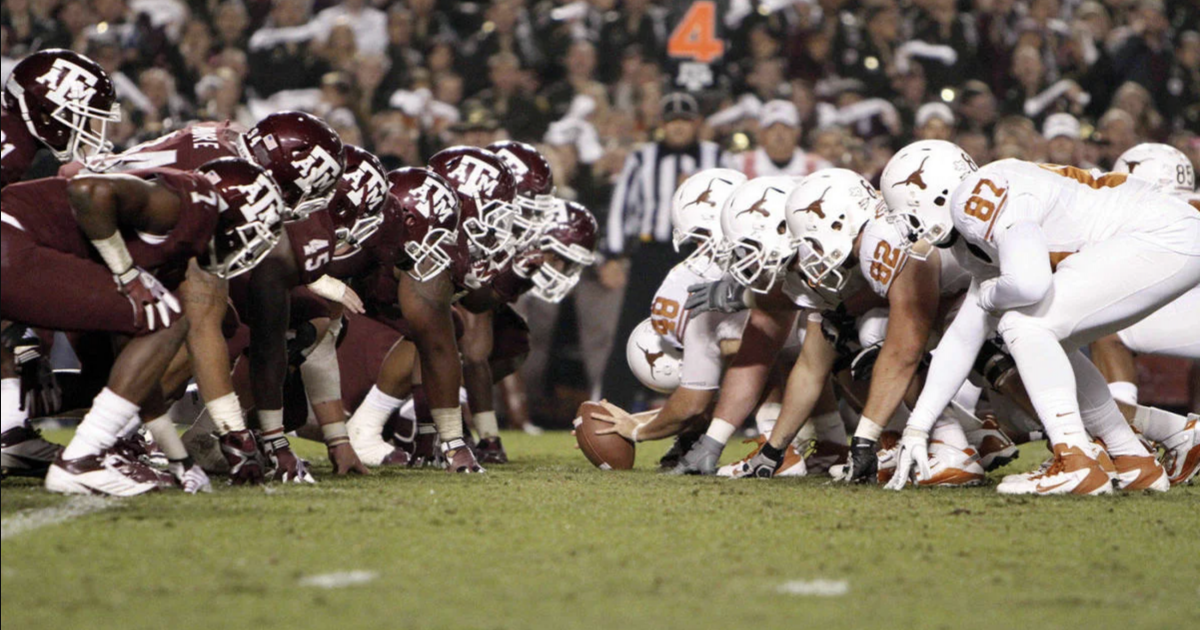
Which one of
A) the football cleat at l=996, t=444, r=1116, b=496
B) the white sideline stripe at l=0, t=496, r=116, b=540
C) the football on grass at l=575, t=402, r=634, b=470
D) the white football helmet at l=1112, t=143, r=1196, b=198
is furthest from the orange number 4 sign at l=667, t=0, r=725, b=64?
the white sideline stripe at l=0, t=496, r=116, b=540

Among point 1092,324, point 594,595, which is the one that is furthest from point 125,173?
point 1092,324

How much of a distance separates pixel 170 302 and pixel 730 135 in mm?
8171

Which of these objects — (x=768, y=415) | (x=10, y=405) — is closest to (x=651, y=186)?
(x=768, y=415)

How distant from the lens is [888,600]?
11.1ft

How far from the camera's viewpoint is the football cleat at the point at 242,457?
5.43m

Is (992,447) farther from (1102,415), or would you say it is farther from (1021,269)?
(1021,269)

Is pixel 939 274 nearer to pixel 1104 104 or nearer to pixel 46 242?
pixel 46 242

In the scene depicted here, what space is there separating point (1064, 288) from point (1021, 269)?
357 millimetres

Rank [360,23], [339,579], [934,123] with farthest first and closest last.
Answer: [360,23], [934,123], [339,579]

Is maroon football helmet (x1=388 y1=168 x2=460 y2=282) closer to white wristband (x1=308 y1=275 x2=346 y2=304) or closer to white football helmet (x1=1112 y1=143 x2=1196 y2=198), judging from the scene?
white wristband (x1=308 y1=275 x2=346 y2=304)

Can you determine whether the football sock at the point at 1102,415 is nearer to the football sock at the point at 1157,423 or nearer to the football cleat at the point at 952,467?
the football cleat at the point at 952,467

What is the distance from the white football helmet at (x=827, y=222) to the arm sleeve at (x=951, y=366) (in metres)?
0.59

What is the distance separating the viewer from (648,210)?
11.1 metres

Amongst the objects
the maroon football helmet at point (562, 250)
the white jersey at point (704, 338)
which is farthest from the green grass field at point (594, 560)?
the maroon football helmet at point (562, 250)
